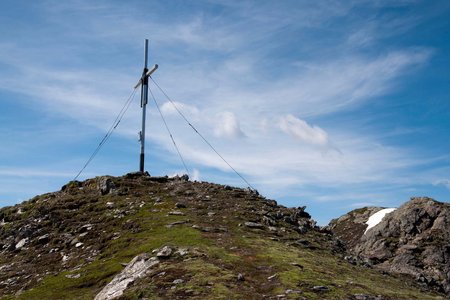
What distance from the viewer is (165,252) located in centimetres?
3453

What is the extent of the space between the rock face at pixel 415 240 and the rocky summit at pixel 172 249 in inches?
1109

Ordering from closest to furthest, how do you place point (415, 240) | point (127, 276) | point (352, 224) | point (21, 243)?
point (127, 276), point (21, 243), point (415, 240), point (352, 224)

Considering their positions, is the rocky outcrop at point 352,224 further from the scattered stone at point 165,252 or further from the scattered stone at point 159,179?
the scattered stone at point 165,252

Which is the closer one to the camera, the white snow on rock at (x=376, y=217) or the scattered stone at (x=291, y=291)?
the scattered stone at (x=291, y=291)

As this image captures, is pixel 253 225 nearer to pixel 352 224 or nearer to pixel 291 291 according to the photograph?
pixel 291 291

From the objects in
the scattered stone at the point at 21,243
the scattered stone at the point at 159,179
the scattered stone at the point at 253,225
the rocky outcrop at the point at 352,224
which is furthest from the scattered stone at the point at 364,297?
the rocky outcrop at the point at 352,224

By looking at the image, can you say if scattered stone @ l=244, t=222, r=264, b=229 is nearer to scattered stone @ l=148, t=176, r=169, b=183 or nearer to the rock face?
scattered stone @ l=148, t=176, r=169, b=183

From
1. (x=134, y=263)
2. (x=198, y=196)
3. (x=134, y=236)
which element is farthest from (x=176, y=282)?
(x=198, y=196)

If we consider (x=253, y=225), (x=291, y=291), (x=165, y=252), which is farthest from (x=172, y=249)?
(x=253, y=225)

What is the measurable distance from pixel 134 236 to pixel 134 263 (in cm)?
827

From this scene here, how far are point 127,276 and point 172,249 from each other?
4.36 m

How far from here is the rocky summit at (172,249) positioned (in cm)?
2908

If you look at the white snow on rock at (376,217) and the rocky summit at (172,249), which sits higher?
the white snow on rock at (376,217)

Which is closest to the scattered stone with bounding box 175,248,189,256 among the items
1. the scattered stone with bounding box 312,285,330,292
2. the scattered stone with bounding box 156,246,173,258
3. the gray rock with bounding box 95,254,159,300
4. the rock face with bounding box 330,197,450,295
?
the scattered stone with bounding box 156,246,173,258
